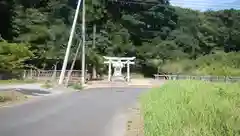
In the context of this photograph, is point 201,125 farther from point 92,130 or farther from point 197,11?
point 197,11

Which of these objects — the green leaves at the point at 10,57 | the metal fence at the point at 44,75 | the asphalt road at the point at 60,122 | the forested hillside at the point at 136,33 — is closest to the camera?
the asphalt road at the point at 60,122

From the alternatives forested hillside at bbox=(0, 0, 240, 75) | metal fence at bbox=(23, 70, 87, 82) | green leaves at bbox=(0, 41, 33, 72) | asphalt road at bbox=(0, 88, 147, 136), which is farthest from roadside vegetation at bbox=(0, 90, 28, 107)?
metal fence at bbox=(23, 70, 87, 82)

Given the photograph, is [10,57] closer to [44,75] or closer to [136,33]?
[44,75]

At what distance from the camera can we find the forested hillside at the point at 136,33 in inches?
1689

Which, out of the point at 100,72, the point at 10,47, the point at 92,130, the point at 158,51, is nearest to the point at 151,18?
the point at 158,51

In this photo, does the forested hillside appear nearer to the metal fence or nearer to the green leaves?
the green leaves

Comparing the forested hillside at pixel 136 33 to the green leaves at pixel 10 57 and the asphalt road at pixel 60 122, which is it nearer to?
the green leaves at pixel 10 57

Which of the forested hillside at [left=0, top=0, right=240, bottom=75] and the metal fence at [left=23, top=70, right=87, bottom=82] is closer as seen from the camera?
the metal fence at [left=23, top=70, right=87, bottom=82]

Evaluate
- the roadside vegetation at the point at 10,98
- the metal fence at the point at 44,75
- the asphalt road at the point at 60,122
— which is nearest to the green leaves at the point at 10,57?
the roadside vegetation at the point at 10,98

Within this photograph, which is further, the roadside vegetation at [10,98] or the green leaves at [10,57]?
the green leaves at [10,57]

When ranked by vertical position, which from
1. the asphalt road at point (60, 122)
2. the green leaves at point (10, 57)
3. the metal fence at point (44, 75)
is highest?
the green leaves at point (10, 57)

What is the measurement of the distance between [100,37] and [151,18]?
12668 mm

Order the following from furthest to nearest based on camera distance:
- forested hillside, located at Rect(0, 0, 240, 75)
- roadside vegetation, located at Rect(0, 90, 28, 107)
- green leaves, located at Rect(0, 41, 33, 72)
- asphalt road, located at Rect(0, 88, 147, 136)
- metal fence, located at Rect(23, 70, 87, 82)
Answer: forested hillside, located at Rect(0, 0, 240, 75) → metal fence, located at Rect(23, 70, 87, 82) → green leaves, located at Rect(0, 41, 33, 72) → roadside vegetation, located at Rect(0, 90, 28, 107) → asphalt road, located at Rect(0, 88, 147, 136)

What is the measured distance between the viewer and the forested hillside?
141ft
